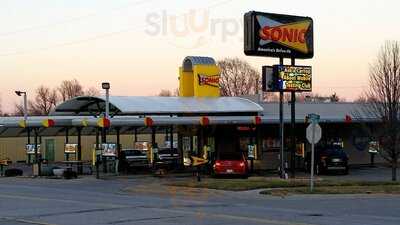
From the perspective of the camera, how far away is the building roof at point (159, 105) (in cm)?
4109

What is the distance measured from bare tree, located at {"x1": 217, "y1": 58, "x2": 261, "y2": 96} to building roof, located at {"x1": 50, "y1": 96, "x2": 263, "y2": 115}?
6424 cm

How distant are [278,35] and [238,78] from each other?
7689cm

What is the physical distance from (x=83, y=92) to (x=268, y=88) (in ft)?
349

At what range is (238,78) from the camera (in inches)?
4424

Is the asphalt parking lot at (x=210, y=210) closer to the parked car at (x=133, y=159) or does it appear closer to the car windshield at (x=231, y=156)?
the car windshield at (x=231, y=156)

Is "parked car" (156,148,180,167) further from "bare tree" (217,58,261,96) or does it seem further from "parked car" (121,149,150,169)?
"bare tree" (217,58,261,96)

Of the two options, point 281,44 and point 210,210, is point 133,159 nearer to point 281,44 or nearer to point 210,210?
point 281,44

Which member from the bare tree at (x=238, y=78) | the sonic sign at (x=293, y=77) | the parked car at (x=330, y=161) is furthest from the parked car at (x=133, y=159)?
the bare tree at (x=238, y=78)

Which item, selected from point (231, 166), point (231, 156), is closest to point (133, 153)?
point (231, 156)

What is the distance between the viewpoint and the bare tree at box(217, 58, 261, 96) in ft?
365

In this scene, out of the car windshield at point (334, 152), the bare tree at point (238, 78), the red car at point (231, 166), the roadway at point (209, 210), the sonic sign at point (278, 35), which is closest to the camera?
the roadway at point (209, 210)

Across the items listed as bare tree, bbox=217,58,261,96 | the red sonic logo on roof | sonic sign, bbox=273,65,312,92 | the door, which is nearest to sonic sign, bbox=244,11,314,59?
sonic sign, bbox=273,65,312,92

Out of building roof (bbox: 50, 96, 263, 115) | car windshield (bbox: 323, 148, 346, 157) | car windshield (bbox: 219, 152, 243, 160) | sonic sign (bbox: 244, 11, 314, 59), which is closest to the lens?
sonic sign (bbox: 244, 11, 314, 59)

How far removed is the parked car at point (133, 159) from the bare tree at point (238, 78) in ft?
209
